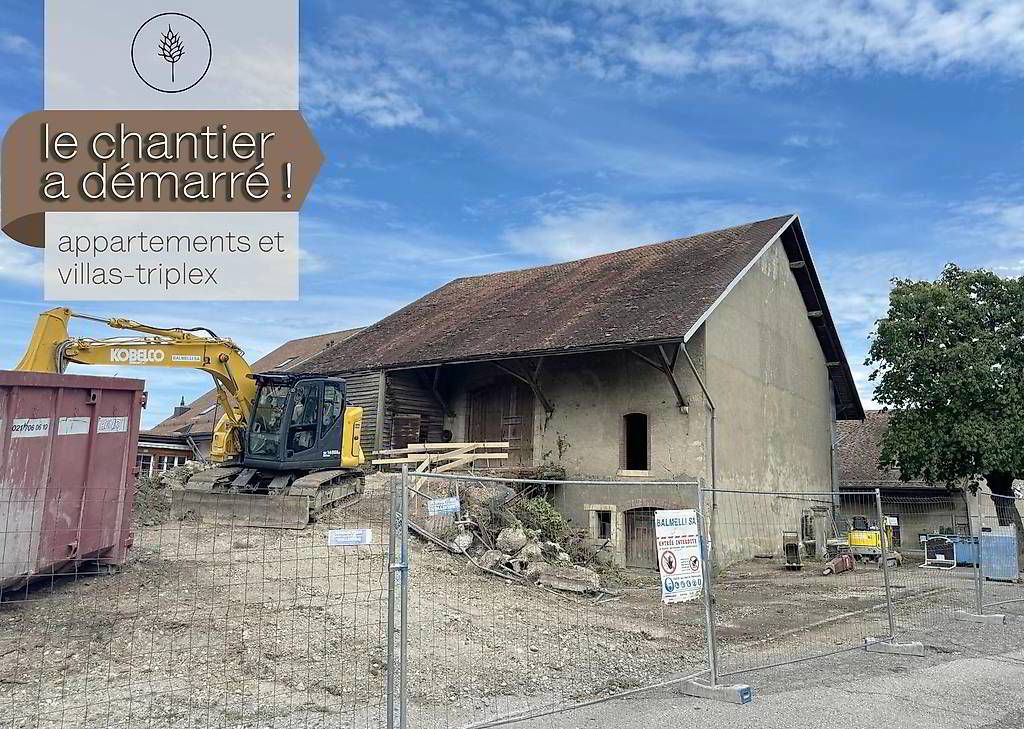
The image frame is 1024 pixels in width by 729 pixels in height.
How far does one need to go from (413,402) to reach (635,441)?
6652mm

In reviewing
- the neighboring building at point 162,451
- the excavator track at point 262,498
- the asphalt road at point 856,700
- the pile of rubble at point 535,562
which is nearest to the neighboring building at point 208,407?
the neighboring building at point 162,451

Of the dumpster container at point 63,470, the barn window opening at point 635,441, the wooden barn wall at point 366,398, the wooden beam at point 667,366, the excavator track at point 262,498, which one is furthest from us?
the wooden barn wall at point 366,398

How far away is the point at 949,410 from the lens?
24.1m

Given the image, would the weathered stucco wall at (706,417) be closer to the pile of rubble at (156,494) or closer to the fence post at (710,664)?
the pile of rubble at (156,494)

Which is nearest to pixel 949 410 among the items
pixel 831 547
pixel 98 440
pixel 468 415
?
pixel 831 547

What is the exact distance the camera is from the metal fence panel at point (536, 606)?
788 centimetres

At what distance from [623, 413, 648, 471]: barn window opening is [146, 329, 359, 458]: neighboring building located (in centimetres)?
1809

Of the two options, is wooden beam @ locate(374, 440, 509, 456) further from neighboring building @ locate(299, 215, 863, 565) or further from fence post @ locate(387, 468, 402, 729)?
fence post @ locate(387, 468, 402, 729)

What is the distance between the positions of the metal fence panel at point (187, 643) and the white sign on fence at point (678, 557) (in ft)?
9.39

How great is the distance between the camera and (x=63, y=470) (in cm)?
963

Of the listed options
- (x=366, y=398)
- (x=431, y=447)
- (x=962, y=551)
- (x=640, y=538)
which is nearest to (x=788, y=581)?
(x=640, y=538)

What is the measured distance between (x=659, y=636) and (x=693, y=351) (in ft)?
31.0

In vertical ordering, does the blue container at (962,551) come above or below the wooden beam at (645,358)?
below

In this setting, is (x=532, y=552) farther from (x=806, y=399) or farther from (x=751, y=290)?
(x=806, y=399)
